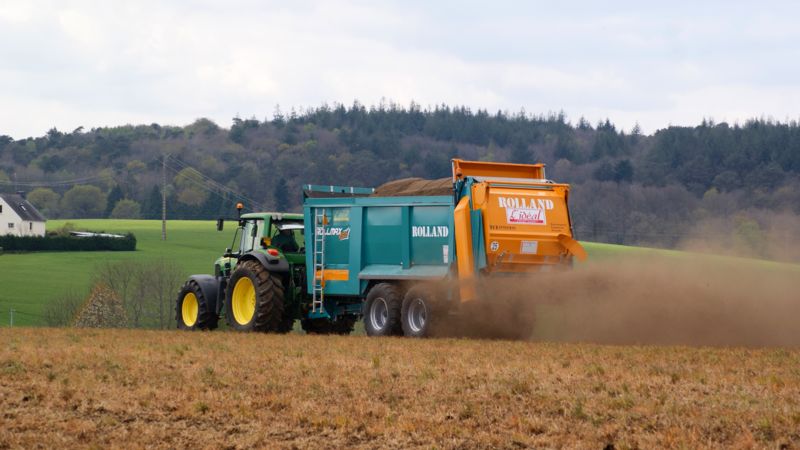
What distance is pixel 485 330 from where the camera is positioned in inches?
776

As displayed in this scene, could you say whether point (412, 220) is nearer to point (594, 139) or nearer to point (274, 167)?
point (274, 167)

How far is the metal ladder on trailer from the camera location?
864 inches

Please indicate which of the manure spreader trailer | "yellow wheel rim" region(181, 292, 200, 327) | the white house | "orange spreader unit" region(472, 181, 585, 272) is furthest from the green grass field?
"orange spreader unit" region(472, 181, 585, 272)

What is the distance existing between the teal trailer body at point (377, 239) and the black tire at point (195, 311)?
9.99 feet

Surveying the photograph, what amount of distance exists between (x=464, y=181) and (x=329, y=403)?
8.70 metres

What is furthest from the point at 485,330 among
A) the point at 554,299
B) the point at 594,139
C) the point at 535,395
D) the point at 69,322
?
the point at 594,139

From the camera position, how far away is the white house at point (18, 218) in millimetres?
110250

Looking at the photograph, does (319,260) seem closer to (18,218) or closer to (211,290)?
(211,290)

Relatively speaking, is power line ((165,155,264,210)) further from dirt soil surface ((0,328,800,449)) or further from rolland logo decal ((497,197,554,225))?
dirt soil surface ((0,328,800,449))

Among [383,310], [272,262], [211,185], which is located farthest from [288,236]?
[211,185]

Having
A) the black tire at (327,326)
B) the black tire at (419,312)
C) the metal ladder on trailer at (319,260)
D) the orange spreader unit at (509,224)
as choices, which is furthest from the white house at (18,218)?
the orange spreader unit at (509,224)

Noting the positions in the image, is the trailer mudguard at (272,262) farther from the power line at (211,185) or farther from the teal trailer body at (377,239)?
the power line at (211,185)

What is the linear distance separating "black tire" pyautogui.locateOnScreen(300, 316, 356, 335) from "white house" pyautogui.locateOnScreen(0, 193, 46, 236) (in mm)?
91291

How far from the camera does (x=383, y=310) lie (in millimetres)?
20594
